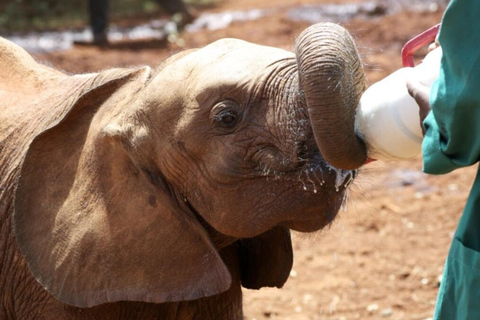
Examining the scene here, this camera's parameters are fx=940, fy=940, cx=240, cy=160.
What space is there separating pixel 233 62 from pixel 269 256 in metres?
0.90

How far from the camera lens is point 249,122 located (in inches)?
120

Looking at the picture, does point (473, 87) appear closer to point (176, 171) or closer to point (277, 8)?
point (176, 171)

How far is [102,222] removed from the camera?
11.0ft

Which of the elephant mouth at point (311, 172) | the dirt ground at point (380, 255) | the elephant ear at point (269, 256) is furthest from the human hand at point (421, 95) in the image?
the elephant ear at point (269, 256)

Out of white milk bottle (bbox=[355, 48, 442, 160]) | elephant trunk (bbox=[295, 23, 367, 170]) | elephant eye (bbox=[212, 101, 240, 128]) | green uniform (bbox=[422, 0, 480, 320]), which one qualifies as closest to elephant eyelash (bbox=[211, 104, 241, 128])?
elephant eye (bbox=[212, 101, 240, 128])

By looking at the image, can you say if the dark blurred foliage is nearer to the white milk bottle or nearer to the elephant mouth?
the elephant mouth

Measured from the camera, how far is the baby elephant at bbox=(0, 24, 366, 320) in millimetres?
2898

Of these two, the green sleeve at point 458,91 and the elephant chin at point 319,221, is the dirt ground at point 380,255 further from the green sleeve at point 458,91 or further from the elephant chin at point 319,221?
the green sleeve at point 458,91

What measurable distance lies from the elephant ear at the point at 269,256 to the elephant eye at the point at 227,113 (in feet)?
2.29

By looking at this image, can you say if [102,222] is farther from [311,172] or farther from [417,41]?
[417,41]

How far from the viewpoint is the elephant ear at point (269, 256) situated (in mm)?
3644

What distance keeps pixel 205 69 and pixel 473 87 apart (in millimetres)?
1212

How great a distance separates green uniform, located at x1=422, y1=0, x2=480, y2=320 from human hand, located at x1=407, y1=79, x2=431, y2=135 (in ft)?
0.17

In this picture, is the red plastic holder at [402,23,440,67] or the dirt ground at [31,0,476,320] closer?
the red plastic holder at [402,23,440,67]
